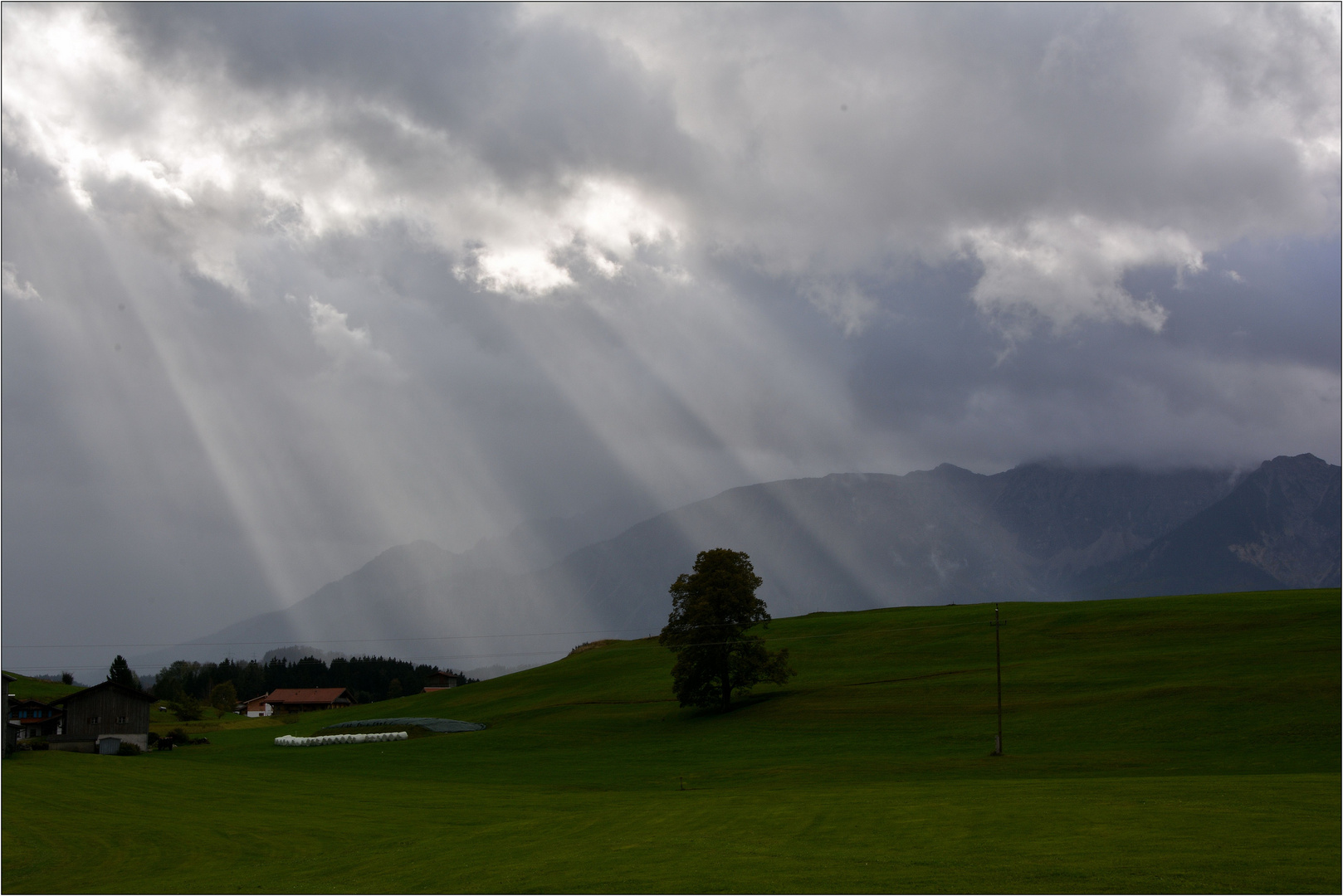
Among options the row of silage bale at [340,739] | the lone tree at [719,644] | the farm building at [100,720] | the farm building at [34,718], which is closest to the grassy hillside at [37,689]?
the farm building at [34,718]

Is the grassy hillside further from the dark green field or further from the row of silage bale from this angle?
the row of silage bale

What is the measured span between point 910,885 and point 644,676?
102028mm

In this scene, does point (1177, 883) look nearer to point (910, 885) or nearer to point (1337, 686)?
point (910, 885)

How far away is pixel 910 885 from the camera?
72.5 ft

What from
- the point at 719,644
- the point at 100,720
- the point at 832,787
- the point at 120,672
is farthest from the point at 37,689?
the point at 832,787

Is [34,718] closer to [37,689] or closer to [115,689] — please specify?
[115,689]

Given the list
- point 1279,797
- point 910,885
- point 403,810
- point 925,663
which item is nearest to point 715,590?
point 925,663

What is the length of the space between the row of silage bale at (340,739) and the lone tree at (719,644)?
1214 inches

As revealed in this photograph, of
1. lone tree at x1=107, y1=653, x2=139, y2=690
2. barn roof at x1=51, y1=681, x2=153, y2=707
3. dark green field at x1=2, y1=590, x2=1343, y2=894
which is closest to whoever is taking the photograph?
dark green field at x1=2, y1=590, x2=1343, y2=894

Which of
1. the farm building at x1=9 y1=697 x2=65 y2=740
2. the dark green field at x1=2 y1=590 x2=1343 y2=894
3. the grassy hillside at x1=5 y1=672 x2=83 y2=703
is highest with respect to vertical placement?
the dark green field at x1=2 y1=590 x2=1343 y2=894

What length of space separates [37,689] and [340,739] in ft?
388

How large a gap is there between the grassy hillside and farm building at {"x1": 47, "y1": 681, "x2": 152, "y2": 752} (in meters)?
70.7

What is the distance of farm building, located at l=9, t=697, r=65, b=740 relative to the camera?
100562 millimetres

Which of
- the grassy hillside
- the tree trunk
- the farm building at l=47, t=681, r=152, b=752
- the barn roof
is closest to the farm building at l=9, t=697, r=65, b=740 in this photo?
the farm building at l=47, t=681, r=152, b=752
